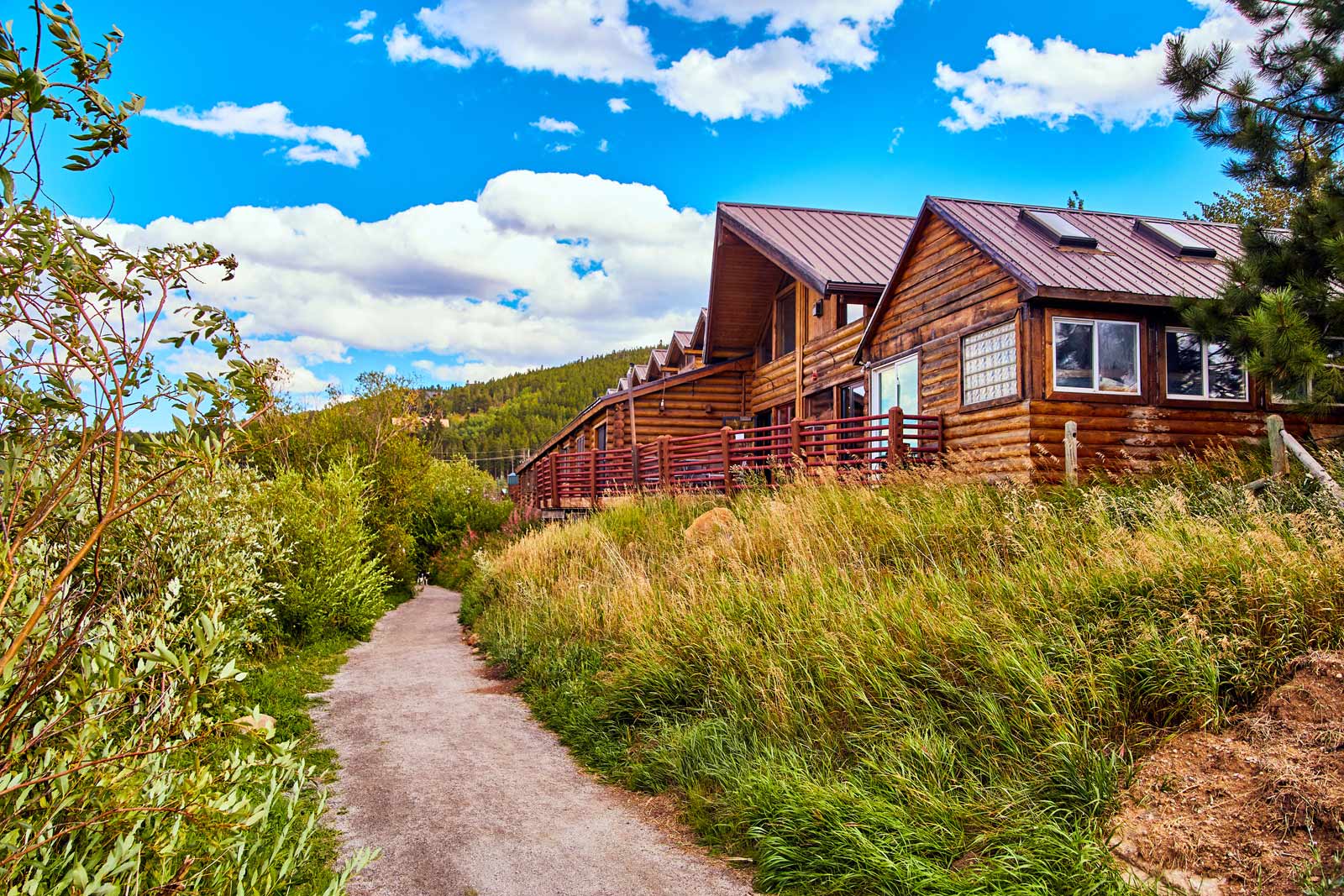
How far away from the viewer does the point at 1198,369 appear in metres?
14.0

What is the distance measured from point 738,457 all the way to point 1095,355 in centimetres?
723

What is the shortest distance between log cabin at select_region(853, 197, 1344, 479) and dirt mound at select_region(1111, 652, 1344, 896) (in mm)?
6414

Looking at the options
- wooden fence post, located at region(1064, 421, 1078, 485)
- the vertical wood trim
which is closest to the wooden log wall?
wooden fence post, located at region(1064, 421, 1078, 485)

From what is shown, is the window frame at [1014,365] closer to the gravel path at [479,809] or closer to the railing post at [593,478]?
the gravel path at [479,809]

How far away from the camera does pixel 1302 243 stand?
10.1 metres

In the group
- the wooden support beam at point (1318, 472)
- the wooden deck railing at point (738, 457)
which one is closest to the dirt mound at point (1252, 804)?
the wooden support beam at point (1318, 472)

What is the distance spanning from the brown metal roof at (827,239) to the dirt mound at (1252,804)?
14313 mm

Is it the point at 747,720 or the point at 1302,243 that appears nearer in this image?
the point at 747,720

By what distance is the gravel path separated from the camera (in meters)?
5.33

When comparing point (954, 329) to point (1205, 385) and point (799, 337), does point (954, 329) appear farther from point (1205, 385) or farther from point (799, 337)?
point (799, 337)

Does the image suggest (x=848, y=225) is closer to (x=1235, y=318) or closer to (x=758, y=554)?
(x=1235, y=318)

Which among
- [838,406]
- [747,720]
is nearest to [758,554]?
[747,720]

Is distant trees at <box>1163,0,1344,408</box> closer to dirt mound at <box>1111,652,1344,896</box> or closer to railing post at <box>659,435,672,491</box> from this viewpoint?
dirt mound at <box>1111,652,1344,896</box>

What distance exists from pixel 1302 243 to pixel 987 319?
4672mm
